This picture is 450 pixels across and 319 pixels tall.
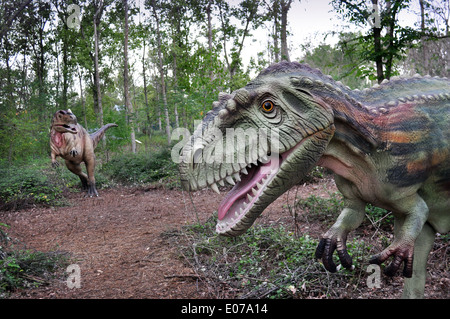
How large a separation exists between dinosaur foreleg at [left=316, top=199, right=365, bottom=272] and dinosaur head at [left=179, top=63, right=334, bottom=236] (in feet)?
1.39

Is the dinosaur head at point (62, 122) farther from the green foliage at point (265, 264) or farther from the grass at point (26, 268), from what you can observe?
the green foliage at point (265, 264)

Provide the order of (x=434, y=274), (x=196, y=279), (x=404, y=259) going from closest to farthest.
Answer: (x=404, y=259) < (x=434, y=274) < (x=196, y=279)

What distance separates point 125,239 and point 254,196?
4278 millimetres

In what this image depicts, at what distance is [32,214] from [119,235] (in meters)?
3.33

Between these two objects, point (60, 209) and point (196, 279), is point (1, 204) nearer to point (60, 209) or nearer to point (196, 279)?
point (60, 209)

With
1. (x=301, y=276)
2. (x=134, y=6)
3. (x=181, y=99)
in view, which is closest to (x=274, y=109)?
(x=301, y=276)

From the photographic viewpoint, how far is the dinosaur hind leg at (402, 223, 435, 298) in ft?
7.47

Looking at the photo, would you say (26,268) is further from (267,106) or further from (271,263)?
(267,106)

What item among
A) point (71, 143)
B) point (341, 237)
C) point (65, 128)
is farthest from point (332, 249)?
point (71, 143)

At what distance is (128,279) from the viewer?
3.99 m

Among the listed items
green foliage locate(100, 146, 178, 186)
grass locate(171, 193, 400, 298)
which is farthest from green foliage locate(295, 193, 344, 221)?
green foliage locate(100, 146, 178, 186)

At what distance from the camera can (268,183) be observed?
1.86 m

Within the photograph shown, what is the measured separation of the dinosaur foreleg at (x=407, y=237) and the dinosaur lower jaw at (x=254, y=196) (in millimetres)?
625
